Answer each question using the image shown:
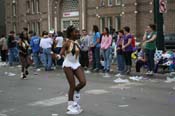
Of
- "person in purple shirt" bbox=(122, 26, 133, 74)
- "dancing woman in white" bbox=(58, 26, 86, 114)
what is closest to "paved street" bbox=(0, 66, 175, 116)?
"dancing woman in white" bbox=(58, 26, 86, 114)

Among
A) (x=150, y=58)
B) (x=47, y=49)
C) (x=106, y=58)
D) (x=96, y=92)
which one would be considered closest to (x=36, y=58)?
(x=47, y=49)

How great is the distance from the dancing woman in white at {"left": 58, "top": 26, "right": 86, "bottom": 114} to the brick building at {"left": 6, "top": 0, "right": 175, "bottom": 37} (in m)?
23.9

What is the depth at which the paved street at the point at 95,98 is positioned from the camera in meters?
8.99

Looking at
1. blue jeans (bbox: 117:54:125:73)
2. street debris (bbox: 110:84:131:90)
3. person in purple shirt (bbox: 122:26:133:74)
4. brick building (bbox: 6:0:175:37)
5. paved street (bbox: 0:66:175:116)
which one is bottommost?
paved street (bbox: 0:66:175:116)

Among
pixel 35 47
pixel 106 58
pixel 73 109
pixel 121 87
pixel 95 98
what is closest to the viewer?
pixel 73 109

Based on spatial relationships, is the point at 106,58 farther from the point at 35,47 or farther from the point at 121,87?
the point at 35,47

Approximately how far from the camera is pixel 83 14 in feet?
134

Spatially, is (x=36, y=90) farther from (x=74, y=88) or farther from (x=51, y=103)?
(x=74, y=88)

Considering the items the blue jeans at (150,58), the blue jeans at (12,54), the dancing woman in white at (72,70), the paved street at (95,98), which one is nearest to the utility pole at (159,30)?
the blue jeans at (150,58)

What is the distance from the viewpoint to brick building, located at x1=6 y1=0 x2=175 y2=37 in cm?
3431

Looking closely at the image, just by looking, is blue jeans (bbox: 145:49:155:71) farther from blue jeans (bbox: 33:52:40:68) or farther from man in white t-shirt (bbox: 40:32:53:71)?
blue jeans (bbox: 33:52:40:68)

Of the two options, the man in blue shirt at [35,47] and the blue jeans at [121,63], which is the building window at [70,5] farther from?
the blue jeans at [121,63]

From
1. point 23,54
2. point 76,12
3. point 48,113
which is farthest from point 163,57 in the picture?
point 76,12

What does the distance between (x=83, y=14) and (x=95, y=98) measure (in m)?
30.5
